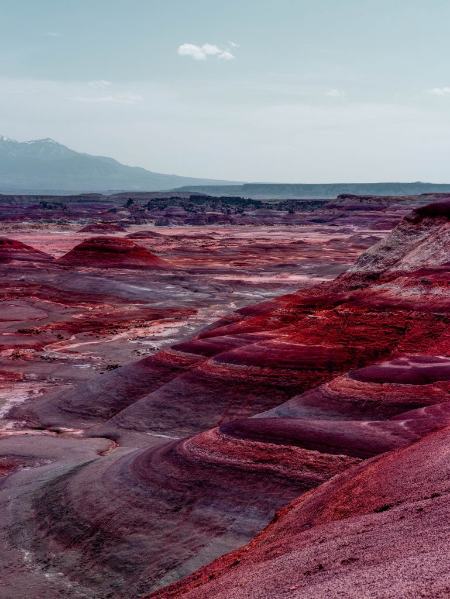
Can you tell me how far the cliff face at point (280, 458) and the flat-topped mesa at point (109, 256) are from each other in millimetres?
47410

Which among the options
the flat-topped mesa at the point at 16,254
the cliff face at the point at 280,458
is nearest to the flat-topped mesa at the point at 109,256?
the flat-topped mesa at the point at 16,254

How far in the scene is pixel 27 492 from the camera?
70.5ft

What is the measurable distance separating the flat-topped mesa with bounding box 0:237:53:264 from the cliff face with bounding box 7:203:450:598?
168 ft

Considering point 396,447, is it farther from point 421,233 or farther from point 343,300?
point 421,233

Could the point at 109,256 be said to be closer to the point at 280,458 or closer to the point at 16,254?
the point at 16,254

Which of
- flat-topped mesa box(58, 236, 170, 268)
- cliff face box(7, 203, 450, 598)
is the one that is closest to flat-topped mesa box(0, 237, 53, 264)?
flat-topped mesa box(58, 236, 170, 268)

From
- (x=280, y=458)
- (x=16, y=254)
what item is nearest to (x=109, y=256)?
(x=16, y=254)

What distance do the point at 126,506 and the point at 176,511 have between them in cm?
136

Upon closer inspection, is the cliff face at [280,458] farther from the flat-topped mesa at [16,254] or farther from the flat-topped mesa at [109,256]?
the flat-topped mesa at [16,254]

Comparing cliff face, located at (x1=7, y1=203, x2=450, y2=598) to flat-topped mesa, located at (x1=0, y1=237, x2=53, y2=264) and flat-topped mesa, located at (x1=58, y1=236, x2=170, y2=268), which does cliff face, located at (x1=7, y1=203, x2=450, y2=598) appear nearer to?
flat-topped mesa, located at (x1=58, y1=236, x2=170, y2=268)

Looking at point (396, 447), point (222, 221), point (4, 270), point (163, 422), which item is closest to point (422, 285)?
point (163, 422)

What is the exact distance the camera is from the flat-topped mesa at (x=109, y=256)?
84.2 m

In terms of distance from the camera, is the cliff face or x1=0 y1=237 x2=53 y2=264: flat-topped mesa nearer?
the cliff face

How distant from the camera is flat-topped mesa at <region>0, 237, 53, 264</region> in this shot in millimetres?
83625
